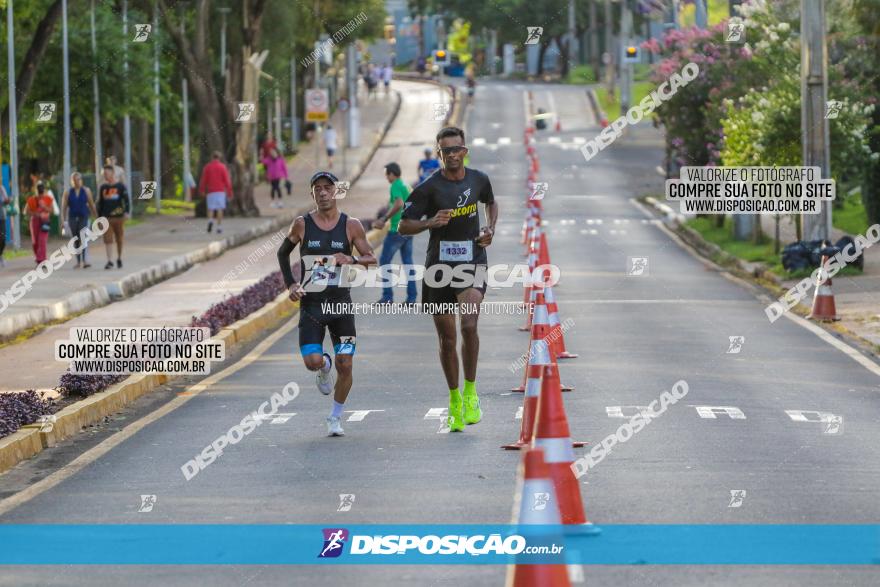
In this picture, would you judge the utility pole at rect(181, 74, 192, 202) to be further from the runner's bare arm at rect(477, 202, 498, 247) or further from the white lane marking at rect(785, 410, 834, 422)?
the runner's bare arm at rect(477, 202, 498, 247)

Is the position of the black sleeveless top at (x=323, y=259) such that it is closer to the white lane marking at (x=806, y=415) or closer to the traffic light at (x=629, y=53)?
the white lane marking at (x=806, y=415)

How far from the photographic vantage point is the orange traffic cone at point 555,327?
17.5m

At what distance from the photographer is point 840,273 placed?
31266 millimetres

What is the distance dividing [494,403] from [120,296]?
1434 centimetres

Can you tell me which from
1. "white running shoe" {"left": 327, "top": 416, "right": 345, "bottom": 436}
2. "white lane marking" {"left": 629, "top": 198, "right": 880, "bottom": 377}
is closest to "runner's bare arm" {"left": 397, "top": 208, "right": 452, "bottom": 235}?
"white running shoe" {"left": 327, "top": 416, "right": 345, "bottom": 436}

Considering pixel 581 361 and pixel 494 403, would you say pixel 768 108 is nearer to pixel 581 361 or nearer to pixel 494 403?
pixel 581 361

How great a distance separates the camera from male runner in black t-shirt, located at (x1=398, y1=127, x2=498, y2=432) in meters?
13.8

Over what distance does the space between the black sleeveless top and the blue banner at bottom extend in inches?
143

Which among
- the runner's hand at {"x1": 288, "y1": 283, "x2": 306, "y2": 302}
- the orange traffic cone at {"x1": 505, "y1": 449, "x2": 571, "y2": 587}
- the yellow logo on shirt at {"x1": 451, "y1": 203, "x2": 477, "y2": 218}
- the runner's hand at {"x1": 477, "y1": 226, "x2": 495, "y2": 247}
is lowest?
the orange traffic cone at {"x1": 505, "y1": 449, "x2": 571, "y2": 587}

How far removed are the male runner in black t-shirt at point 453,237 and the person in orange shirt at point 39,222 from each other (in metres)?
18.9

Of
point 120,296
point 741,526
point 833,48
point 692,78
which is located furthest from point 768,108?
point 741,526

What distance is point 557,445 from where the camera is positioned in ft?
31.3

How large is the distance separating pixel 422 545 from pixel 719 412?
5.96 m

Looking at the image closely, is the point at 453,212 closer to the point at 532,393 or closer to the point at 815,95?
the point at 532,393
